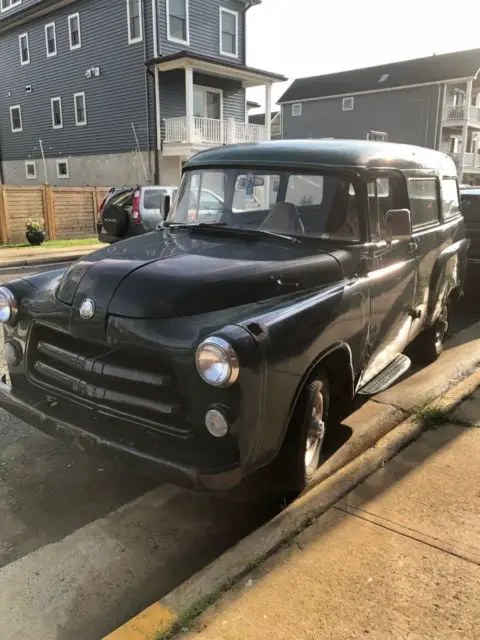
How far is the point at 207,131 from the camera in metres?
21.5

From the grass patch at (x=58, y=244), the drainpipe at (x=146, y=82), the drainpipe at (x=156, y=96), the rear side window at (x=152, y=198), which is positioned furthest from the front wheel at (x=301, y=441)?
the drainpipe at (x=146, y=82)

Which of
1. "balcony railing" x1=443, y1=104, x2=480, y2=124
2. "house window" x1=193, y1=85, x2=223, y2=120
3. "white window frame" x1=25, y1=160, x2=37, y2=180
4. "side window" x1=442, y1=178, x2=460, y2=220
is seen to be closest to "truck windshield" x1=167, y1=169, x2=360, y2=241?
"side window" x1=442, y1=178, x2=460, y2=220

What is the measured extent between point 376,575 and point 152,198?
1240 centimetres

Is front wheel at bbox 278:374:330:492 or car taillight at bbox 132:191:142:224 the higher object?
car taillight at bbox 132:191:142:224

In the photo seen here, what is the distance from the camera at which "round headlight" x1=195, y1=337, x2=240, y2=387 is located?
7.95 ft

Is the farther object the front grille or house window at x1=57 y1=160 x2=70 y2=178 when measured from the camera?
house window at x1=57 y1=160 x2=70 y2=178

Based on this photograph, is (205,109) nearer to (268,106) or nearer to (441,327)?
(268,106)

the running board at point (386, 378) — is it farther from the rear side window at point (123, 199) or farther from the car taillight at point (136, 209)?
the rear side window at point (123, 199)

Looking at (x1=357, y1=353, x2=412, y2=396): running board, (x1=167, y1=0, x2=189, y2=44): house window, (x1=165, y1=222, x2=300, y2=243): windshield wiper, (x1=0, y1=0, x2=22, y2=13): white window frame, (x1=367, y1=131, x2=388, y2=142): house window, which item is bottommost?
(x1=357, y1=353, x2=412, y2=396): running board

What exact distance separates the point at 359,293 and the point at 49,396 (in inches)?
78.5

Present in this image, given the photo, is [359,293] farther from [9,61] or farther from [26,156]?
[9,61]

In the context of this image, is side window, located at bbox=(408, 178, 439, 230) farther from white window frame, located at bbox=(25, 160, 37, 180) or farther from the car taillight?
white window frame, located at bbox=(25, 160, 37, 180)

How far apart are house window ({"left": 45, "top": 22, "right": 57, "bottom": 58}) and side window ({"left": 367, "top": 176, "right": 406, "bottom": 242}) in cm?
2501

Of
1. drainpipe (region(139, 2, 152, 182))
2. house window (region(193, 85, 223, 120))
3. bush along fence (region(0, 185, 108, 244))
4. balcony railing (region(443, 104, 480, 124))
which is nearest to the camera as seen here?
bush along fence (region(0, 185, 108, 244))
